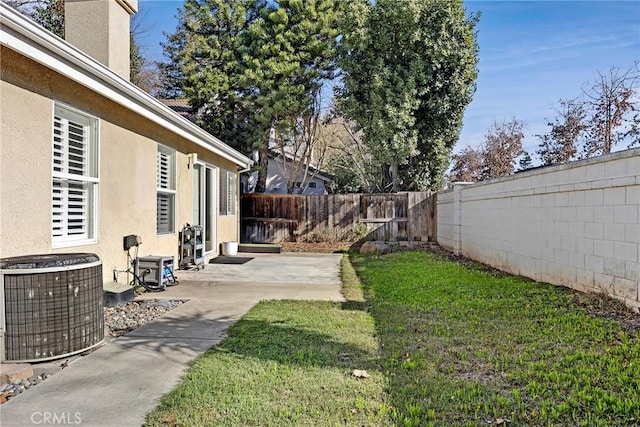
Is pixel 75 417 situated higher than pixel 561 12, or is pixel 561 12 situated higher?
pixel 561 12

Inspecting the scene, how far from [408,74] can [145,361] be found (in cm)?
1214

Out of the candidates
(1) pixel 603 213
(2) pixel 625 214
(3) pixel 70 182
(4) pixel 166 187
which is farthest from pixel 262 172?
(2) pixel 625 214

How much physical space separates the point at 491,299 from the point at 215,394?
13.9 feet

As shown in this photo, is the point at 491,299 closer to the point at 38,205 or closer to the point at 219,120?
the point at 38,205

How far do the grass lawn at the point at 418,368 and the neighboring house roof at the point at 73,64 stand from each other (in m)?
3.22

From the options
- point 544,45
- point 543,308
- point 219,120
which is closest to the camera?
point 543,308

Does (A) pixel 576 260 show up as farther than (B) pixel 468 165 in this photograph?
No

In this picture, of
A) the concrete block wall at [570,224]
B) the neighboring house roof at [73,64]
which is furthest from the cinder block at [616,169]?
the neighboring house roof at [73,64]

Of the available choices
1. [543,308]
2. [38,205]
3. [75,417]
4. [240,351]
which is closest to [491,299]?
[543,308]

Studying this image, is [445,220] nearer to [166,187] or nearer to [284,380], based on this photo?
[166,187]

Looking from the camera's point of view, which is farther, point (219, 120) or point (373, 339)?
point (219, 120)

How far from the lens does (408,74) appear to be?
13641 millimetres

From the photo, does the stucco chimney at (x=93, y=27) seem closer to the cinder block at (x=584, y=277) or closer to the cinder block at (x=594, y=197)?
the cinder block at (x=594, y=197)

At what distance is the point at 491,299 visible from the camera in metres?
5.98
